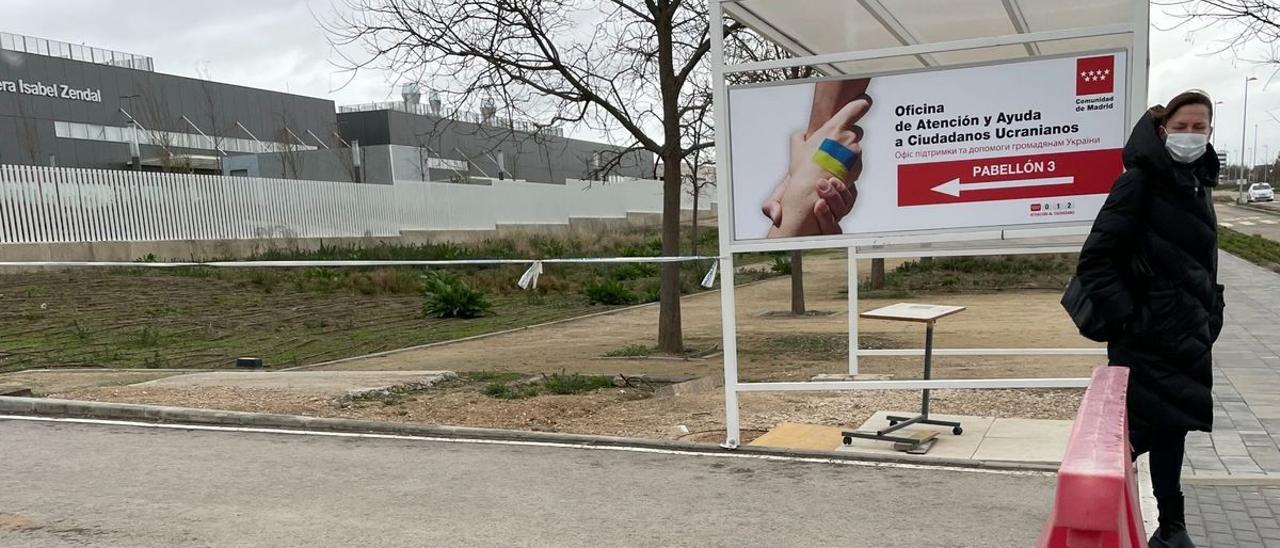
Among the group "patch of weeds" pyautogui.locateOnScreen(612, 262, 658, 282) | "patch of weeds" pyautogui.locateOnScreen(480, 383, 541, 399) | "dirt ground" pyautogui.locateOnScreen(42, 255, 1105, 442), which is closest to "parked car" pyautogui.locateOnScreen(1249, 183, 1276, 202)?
"dirt ground" pyautogui.locateOnScreen(42, 255, 1105, 442)

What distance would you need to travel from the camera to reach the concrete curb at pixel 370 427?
19.6 feet

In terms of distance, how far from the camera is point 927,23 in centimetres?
674

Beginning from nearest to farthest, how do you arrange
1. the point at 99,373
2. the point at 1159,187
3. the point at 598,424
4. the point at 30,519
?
the point at 1159,187, the point at 30,519, the point at 598,424, the point at 99,373

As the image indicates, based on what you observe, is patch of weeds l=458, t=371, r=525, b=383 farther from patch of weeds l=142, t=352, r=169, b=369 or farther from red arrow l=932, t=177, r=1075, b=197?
red arrow l=932, t=177, r=1075, b=197

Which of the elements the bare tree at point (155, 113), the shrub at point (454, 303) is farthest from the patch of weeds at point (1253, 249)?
the bare tree at point (155, 113)

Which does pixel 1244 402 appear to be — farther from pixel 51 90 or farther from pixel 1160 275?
pixel 51 90

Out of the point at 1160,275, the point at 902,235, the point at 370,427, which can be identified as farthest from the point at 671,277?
the point at 1160,275

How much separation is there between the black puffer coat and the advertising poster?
2153 millimetres

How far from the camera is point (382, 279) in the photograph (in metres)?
23.6

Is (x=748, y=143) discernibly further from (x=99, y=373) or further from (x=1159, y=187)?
(x=99, y=373)

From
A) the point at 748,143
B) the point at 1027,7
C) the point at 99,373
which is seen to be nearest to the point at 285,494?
the point at 748,143

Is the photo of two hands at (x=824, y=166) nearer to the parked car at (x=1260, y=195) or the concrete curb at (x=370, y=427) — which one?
the concrete curb at (x=370, y=427)

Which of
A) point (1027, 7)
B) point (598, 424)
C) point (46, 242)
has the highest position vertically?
point (1027, 7)

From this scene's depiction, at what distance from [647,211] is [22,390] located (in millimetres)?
56683
